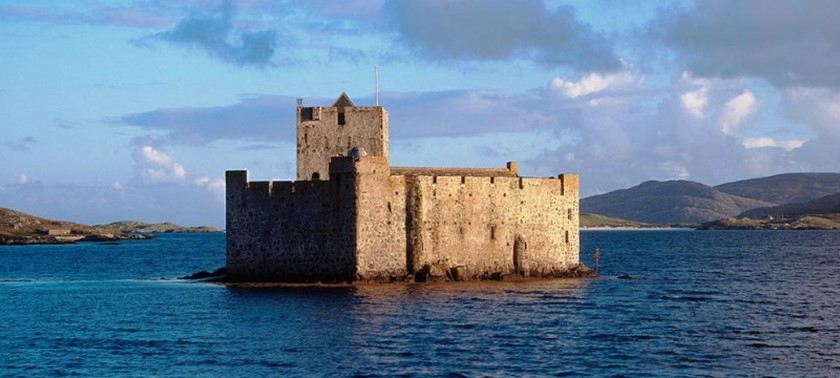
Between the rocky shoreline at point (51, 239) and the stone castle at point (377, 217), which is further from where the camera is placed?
the rocky shoreline at point (51, 239)

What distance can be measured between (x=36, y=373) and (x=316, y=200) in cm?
2133

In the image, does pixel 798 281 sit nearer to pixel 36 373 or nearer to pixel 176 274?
pixel 176 274

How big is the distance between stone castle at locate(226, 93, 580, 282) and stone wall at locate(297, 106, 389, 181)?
0.16ft

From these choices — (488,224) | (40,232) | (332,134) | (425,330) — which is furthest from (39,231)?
(425,330)

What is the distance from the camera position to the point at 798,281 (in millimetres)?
63906

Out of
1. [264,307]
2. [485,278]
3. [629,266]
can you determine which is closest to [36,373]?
[264,307]

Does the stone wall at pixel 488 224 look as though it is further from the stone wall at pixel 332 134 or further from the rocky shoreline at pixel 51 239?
the rocky shoreline at pixel 51 239

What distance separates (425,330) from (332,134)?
1928 cm

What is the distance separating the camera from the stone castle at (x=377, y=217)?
48812mm

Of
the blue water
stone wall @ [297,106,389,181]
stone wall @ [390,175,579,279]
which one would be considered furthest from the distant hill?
stone wall @ [390,175,579,279]

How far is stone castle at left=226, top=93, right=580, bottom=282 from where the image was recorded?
48.8 meters

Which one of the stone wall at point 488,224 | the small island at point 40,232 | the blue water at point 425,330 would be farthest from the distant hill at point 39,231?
the stone wall at point 488,224

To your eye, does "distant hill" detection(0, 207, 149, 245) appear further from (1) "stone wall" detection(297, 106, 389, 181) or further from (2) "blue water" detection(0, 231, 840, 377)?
(1) "stone wall" detection(297, 106, 389, 181)

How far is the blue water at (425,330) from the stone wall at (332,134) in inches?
310
